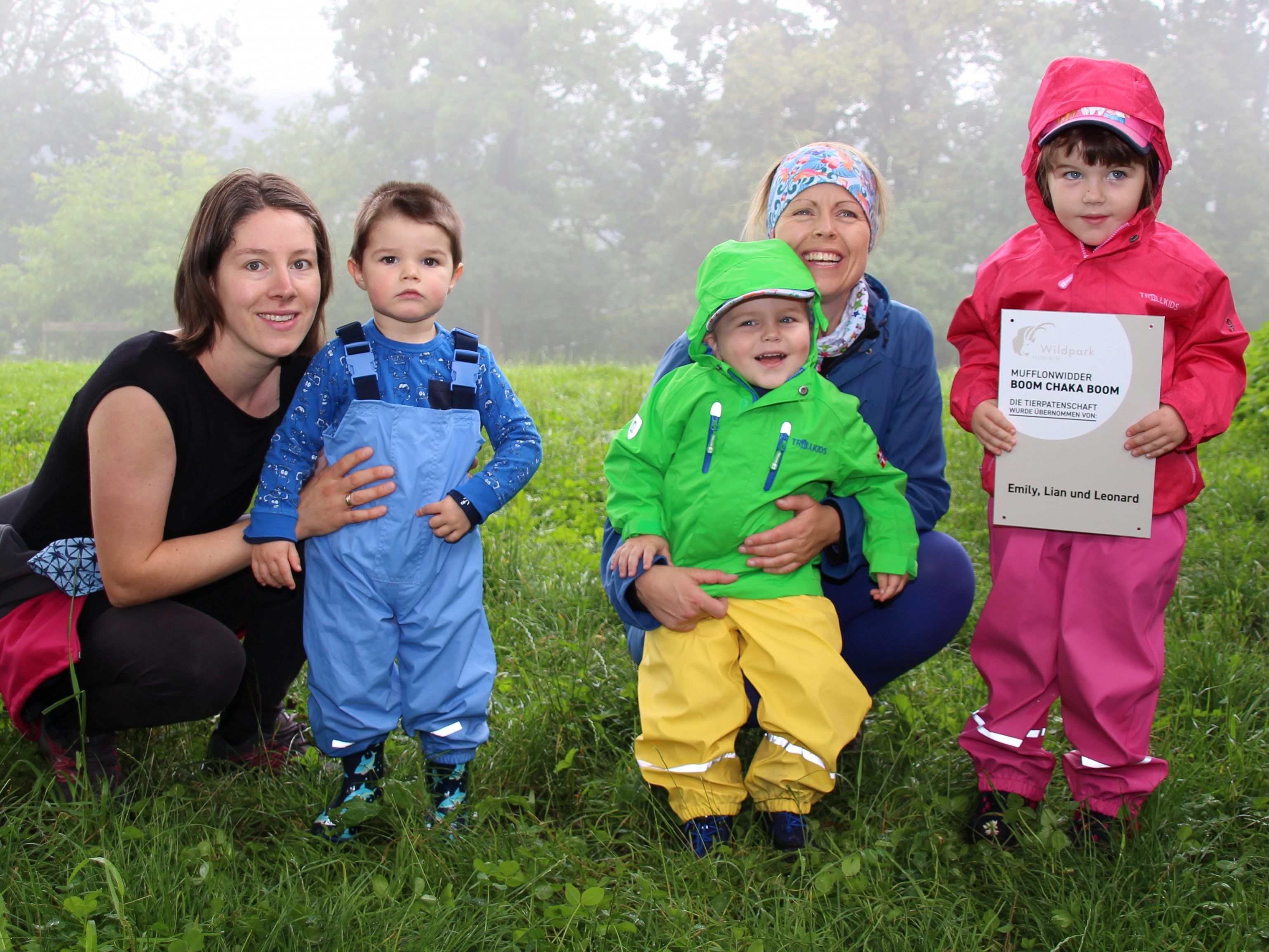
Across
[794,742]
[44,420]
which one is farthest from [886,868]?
[44,420]

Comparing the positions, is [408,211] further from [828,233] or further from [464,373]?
[828,233]

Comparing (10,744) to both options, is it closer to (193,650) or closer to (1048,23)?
(193,650)

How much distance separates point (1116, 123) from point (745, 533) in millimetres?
1262

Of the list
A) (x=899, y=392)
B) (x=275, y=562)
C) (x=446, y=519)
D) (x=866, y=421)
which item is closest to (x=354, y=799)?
(x=275, y=562)

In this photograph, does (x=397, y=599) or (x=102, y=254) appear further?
(x=102, y=254)

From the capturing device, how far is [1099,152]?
7.91ft

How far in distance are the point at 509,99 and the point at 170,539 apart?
4156 centimetres

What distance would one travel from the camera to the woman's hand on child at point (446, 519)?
8.00 ft

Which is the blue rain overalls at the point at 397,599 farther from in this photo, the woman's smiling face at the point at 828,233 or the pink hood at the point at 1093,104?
the pink hood at the point at 1093,104

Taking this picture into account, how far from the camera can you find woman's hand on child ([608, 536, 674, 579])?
2473 mm

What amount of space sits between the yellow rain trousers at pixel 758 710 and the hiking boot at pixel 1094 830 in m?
0.58

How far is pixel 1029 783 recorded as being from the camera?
2586mm

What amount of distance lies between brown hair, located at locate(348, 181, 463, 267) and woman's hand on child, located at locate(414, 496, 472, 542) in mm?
589

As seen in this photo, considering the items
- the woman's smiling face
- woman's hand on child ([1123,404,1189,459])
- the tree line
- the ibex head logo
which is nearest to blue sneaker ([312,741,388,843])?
the woman's smiling face
